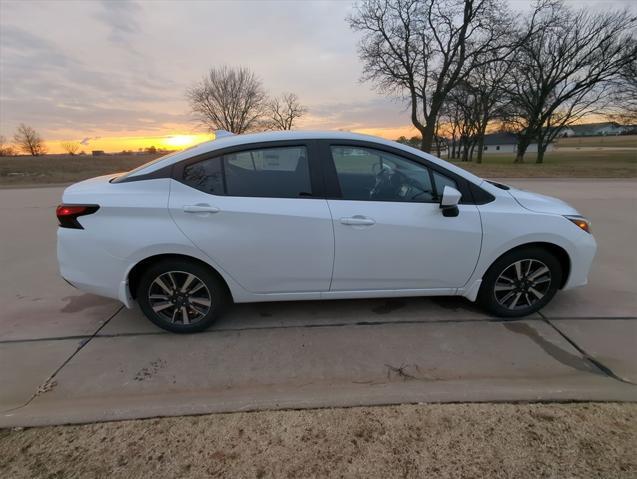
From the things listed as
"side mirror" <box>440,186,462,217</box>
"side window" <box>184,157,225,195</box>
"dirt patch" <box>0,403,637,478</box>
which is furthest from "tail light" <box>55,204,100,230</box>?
"side mirror" <box>440,186,462,217</box>

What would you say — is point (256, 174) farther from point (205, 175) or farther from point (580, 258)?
point (580, 258)

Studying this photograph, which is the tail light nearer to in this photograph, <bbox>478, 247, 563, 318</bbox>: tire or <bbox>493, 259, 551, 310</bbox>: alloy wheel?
<bbox>478, 247, 563, 318</bbox>: tire

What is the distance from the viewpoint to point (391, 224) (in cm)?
286

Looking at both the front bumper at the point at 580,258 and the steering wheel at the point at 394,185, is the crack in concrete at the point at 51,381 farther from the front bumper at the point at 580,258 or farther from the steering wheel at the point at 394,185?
the front bumper at the point at 580,258

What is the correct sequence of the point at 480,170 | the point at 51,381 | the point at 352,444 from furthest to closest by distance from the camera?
the point at 480,170 < the point at 51,381 < the point at 352,444

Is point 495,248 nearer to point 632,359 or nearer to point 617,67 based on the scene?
point 632,359

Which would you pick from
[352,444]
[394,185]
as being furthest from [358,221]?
[352,444]

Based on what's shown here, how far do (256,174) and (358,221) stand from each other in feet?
2.92

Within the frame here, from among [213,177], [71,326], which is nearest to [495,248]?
[213,177]

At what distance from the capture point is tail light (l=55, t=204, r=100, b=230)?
279 cm

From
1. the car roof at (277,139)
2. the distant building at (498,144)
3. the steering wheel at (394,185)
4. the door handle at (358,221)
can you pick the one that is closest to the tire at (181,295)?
the car roof at (277,139)

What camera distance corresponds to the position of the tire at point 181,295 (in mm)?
2895

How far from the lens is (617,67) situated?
29.8 meters

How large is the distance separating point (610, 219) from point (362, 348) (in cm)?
700
